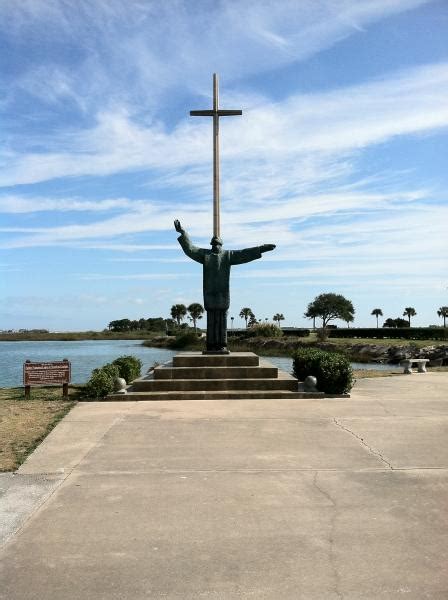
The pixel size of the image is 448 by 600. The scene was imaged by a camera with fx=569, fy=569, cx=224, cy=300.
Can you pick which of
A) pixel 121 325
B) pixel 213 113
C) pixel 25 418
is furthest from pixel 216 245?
pixel 121 325

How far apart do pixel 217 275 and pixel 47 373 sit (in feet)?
16.6

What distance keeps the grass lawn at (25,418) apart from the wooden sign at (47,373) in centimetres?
30

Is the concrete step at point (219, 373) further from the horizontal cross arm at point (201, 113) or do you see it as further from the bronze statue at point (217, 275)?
the horizontal cross arm at point (201, 113)

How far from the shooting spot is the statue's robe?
1535cm

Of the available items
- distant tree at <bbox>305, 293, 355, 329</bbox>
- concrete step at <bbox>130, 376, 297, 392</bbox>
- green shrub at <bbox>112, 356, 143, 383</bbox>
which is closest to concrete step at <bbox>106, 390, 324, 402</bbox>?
concrete step at <bbox>130, 376, 297, 392</bbox>

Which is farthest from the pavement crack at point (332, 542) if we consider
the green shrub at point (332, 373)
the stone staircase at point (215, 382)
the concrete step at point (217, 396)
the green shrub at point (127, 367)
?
the green shrub at point (127, 367)

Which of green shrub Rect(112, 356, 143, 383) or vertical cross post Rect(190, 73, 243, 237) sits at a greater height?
vertical cross post Rect(190, 73, 243, 237)

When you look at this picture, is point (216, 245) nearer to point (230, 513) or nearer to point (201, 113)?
point (201, 113)

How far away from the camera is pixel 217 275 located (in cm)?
1536

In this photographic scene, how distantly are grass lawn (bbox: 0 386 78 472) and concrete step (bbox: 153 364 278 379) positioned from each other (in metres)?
2.27

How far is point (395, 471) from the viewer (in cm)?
626

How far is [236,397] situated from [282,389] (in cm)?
122

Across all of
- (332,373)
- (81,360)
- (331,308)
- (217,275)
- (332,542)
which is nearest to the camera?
(332,542)

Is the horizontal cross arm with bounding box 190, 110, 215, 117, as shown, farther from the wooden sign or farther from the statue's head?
the wooden sign
